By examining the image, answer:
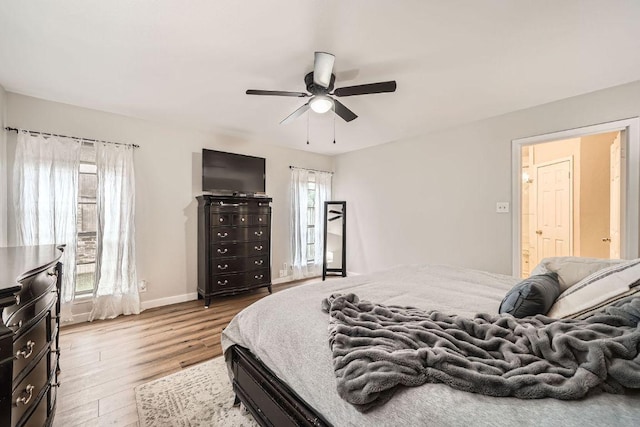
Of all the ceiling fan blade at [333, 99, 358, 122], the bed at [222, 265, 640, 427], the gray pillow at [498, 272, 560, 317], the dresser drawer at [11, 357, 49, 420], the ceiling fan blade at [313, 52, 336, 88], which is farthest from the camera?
the ceiling fan blade at [333, 99, 358, 122]

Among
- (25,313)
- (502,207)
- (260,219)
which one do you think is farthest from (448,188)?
(25,313)

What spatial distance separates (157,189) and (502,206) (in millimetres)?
4398

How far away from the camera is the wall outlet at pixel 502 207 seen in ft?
10.6

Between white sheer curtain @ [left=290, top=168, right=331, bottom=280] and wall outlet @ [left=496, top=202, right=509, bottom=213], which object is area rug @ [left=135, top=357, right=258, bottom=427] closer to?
white sheer curtain @ [left=290, top=168, right=331, bottom=280]

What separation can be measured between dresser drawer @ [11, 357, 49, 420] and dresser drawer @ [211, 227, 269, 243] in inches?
90.5

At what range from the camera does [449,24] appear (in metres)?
1.76

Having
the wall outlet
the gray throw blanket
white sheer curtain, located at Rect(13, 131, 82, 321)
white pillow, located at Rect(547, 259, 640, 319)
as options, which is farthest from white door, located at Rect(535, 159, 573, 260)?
white sheer curtain, located at Rect(13, 131, 82, 321)

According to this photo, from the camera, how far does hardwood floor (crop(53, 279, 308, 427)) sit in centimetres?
169

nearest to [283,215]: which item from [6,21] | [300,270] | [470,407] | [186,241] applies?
[300,270]

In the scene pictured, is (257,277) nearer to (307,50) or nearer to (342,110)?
(342,110)

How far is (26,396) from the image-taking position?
3.60ft

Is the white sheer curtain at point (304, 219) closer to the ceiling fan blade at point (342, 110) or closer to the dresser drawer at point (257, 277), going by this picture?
the dresser drawer at point (257, 277)

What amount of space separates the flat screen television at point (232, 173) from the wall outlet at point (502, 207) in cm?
330

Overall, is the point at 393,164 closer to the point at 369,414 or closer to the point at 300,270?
the point at 300,270
